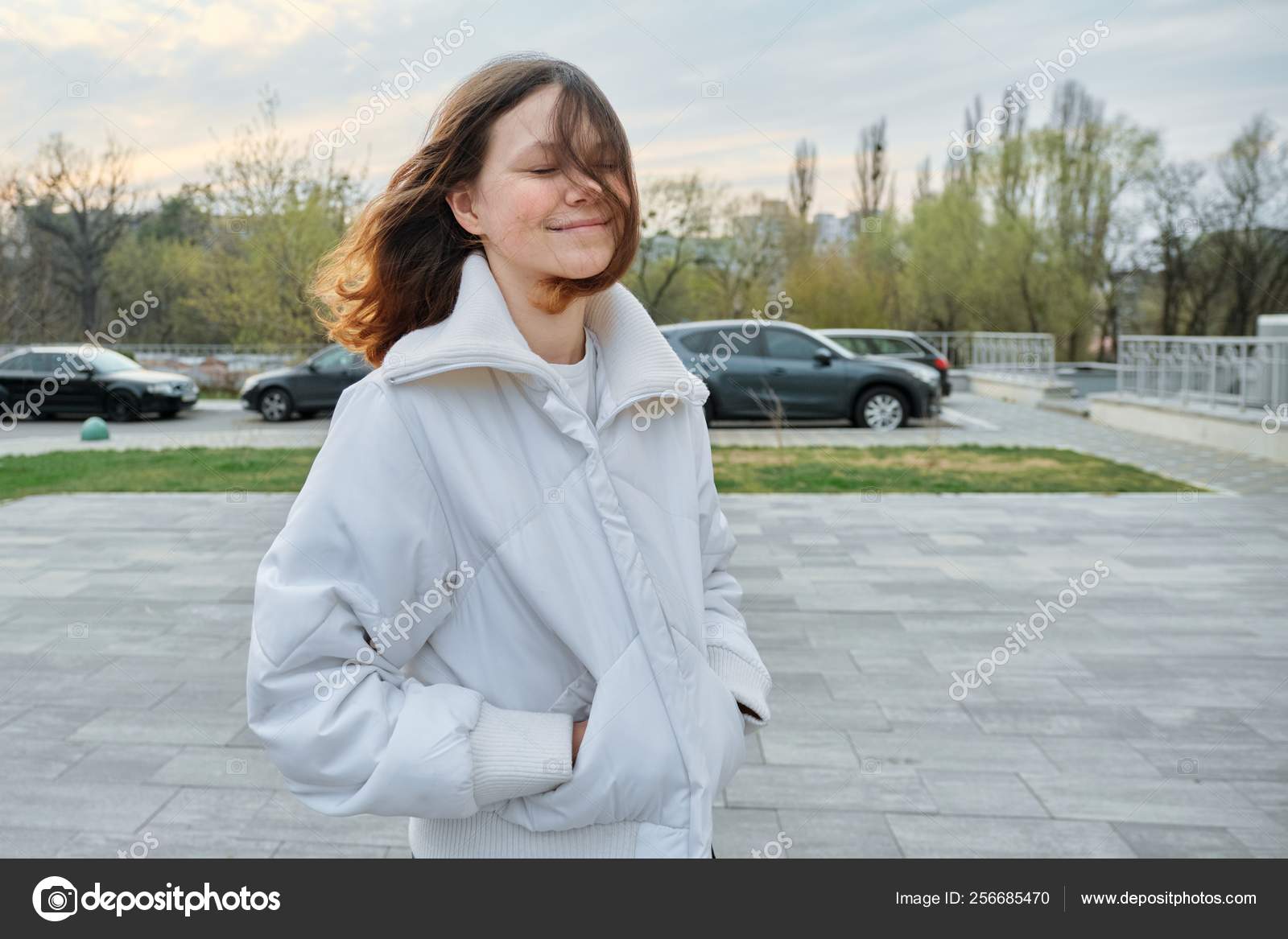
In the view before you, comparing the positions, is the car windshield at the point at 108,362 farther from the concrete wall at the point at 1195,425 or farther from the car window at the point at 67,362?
the concrete wall at the point at 1195,425

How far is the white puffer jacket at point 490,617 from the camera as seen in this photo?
1292 mm

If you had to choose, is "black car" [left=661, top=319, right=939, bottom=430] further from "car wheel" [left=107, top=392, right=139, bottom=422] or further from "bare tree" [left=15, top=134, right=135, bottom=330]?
"bare tree" [left=15, top=134, right=135, bottom=330]

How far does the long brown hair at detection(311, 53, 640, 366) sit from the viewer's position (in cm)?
137

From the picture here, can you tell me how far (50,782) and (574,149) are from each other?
3321 millimetres

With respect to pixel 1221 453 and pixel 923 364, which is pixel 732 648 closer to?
pixel 1221 453

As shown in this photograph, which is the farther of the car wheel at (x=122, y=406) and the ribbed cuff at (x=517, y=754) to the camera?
the car wheel at (x=122, y=406)

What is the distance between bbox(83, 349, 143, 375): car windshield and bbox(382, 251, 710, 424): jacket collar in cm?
2024

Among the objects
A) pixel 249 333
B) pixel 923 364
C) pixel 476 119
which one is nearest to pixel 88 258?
pixel 249 333

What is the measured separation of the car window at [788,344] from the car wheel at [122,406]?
435 inches

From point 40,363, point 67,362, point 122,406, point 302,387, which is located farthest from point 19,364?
point 302,387

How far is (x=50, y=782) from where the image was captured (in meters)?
3.72
